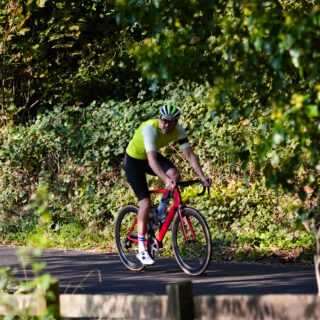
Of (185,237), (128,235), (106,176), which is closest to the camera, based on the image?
(185,237)

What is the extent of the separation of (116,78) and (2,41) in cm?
285

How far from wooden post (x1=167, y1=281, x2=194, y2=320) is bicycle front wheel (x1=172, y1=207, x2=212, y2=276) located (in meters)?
4.59

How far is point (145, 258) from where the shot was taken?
31.5 ft

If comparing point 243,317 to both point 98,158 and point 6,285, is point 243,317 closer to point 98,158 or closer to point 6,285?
point 6,285

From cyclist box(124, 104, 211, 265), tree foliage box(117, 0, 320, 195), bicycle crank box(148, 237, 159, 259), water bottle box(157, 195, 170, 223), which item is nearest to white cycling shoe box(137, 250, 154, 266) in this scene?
cyclist box(124, 104, 211, 265)

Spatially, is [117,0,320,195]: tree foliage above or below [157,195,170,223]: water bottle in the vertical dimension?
above

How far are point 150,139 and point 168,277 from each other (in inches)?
64.6

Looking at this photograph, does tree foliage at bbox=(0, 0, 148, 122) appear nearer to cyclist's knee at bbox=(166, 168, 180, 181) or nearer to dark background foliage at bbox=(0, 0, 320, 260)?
dark background foliage at bbox=(0, 0, 320, 260)

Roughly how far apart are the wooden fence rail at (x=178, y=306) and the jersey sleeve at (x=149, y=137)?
13.8 feet

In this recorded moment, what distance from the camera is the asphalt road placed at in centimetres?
818

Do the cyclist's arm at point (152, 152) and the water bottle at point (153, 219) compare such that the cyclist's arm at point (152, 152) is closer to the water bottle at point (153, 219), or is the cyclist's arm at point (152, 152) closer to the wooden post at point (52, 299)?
the water bottle at point (153, 219)

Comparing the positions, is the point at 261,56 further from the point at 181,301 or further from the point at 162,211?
the point at 162,211

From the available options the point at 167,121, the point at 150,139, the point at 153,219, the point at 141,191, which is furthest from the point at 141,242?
the point at 167,121

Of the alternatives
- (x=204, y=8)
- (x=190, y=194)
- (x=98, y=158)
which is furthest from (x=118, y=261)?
(x=204, y=8)
